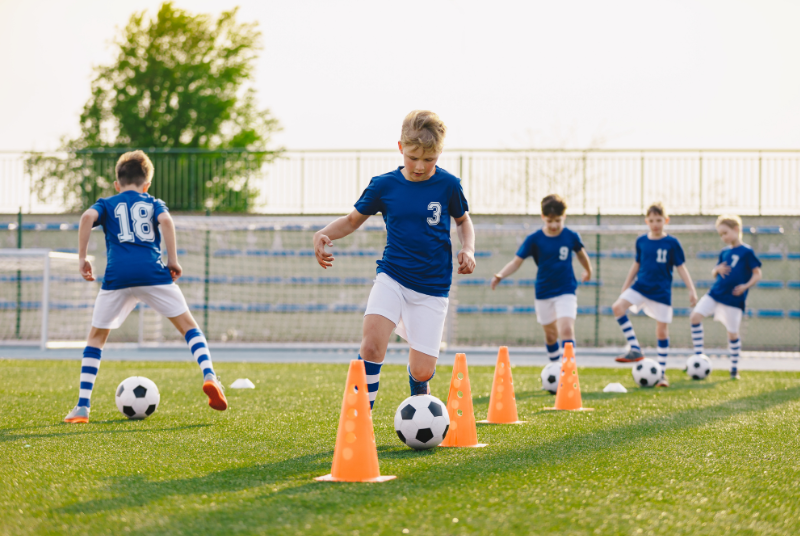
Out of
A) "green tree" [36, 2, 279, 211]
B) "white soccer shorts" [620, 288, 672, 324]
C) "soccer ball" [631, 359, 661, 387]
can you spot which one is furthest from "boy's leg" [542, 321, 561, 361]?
"green tree" [36, 2, 279, 211]

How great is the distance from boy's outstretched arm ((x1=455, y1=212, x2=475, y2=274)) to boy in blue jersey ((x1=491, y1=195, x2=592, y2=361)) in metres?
2.99

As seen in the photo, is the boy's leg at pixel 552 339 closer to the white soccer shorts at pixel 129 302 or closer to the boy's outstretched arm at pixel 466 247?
the boy's outstretched arm at pixel 466 247

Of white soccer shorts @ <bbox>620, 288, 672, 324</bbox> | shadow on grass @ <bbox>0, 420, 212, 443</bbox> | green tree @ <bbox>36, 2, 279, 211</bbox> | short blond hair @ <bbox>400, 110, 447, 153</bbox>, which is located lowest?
shadow on grass @ <bbox>0, 420, 212, 443</bbox>

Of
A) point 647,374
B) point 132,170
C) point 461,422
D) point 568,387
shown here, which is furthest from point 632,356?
point 132,170

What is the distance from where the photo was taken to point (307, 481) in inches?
125

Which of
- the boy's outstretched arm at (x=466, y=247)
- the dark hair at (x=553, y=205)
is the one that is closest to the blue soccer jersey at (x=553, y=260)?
the dark hair at (x=553, y=205)

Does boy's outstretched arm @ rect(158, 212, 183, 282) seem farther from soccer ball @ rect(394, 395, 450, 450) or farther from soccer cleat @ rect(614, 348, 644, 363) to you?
soccer cleat @ rect(614, 348, 644, 363)

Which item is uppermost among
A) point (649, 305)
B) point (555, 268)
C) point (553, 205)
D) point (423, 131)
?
point (423, 131)

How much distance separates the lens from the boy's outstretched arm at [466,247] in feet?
13.4

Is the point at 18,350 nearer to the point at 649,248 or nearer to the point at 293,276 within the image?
the point at 293,276

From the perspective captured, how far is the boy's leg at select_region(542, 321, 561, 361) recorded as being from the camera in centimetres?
786

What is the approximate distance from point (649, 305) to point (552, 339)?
1.42 m

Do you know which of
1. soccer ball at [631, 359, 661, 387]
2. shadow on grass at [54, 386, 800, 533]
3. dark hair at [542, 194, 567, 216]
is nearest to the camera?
shadow on grass at [54, 386, 800, 533]

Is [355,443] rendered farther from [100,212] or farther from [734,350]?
[734,350]
